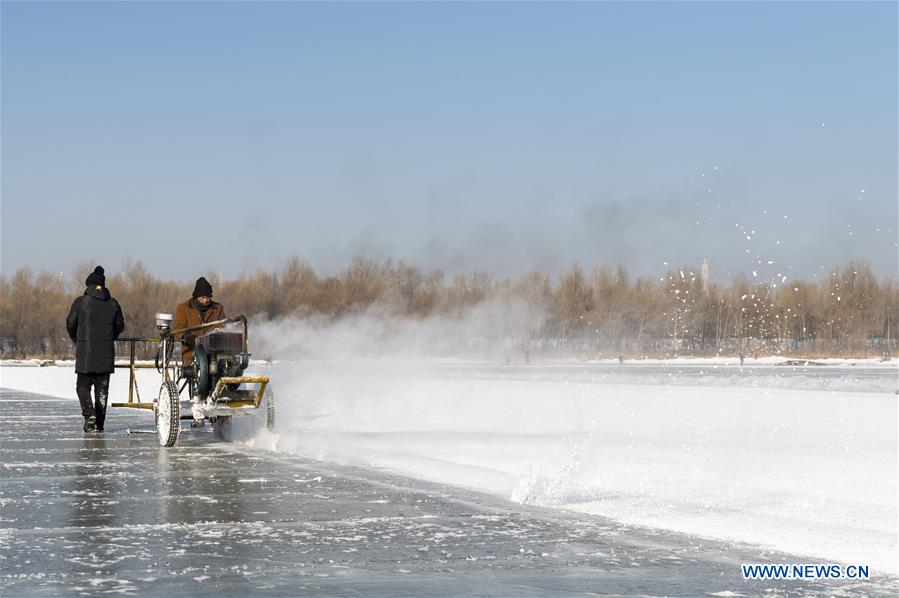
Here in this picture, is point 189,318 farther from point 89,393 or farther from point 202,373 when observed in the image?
point 89,393

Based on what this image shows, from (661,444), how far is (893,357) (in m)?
87.9

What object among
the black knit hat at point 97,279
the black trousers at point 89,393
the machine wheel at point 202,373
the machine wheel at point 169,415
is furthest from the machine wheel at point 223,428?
the black knit hat at point 97,279

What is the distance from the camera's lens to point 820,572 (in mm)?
7434

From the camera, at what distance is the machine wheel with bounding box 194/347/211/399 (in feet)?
55.8

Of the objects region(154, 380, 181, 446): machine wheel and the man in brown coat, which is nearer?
region(154, 380, 181, 446): machine wheel

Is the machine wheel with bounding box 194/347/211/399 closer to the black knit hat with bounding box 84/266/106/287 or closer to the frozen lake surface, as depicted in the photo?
the black knit hat with bounding box 84/266/106/287

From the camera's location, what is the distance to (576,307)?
3172 inches

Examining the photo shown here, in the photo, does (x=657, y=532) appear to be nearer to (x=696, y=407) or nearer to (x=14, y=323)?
(x=696, y=407)

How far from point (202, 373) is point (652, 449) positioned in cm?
687

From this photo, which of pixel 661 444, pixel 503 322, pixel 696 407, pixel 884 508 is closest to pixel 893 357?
pixel 503 322

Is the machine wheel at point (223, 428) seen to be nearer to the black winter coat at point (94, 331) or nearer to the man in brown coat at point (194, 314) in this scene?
the man in brown coat at point (194, 314)

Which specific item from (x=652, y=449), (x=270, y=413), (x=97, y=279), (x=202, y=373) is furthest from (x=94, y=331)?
(x=652, y=449)

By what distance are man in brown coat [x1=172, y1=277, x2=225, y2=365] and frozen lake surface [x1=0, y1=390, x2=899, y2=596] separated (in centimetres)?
487

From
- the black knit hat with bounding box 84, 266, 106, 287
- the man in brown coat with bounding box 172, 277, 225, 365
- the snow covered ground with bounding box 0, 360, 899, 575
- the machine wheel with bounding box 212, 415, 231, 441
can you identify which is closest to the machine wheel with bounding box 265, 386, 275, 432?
the snow covered ground with bounding box 0, 360, 899, 575
